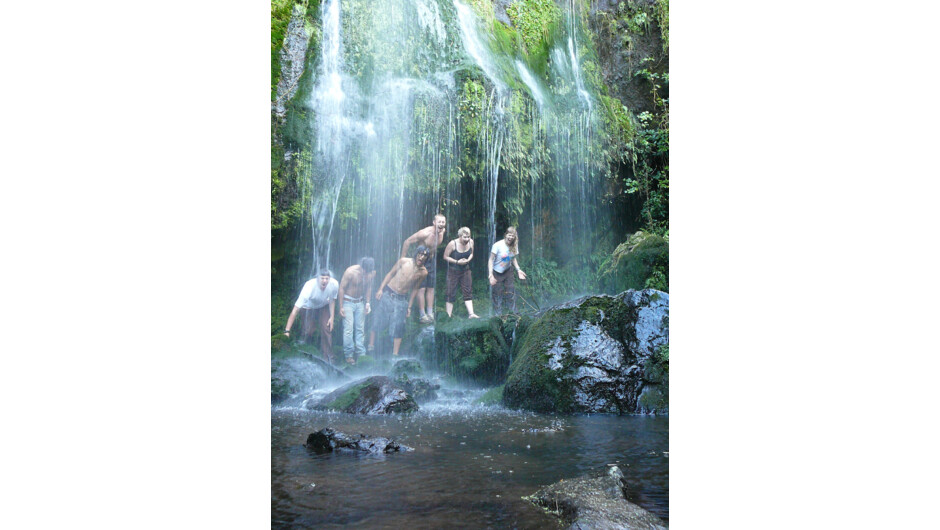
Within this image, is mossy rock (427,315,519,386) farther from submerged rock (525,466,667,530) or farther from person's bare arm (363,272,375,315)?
submerged rock (525,466,667,530)

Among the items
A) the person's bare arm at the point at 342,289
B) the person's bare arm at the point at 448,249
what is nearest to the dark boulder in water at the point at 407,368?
the person's bare arm at the point at 342,289

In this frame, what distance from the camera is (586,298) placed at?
6.20 meters

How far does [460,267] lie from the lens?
7.12 metres

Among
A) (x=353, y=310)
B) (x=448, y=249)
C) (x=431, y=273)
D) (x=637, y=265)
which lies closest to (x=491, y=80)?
(x=448, y=249)

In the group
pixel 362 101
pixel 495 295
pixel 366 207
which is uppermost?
pixel 362 101

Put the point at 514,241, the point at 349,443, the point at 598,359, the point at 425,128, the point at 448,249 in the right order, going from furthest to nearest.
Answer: the point at 514,241 → the point at 448,249 → the point at 425,128 → the point at 598,359 → the point at 349,443

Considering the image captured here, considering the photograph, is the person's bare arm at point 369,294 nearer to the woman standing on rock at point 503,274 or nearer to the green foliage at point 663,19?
the woman standing on rock at point 503,274

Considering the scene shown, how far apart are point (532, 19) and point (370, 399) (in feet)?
14.8

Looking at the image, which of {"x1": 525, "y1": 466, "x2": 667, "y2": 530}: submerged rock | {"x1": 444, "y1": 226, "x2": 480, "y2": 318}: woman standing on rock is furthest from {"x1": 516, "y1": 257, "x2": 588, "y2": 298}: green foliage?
{"x1": 525, "y1": 466, "x2": 667, "y2": 530}: submerged rock

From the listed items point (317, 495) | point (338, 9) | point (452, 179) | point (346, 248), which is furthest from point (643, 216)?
point (317, 495)

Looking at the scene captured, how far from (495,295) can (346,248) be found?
1721mm

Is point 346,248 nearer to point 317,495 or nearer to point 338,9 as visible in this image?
point 338,9

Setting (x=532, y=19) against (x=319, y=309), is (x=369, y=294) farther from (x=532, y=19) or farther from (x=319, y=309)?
(x=532, y=19)

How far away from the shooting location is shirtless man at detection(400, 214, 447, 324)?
6852 mm
